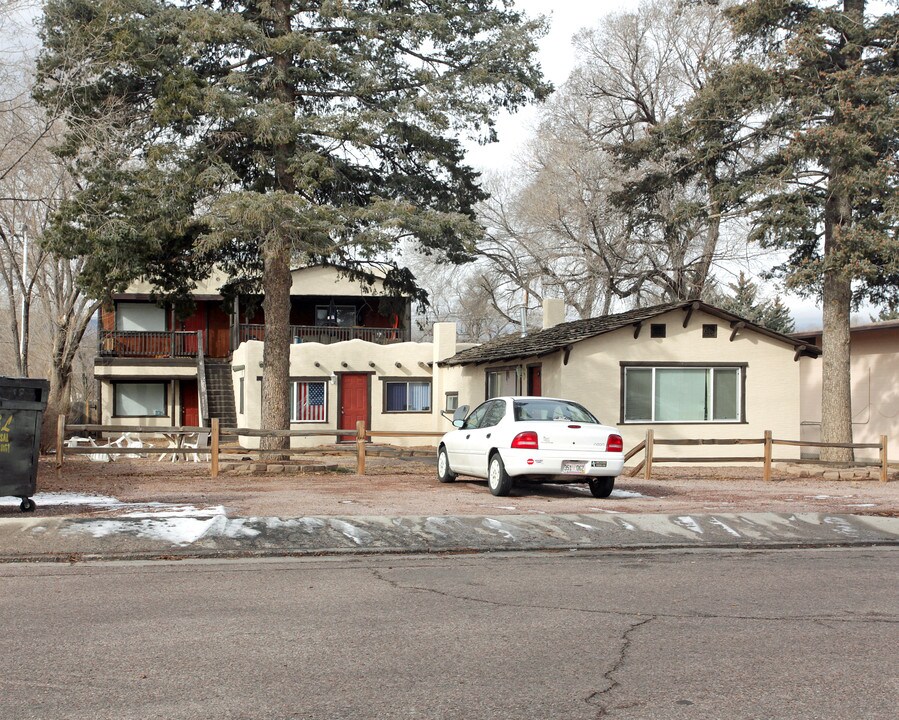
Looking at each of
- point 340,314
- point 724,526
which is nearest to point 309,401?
point 340,314

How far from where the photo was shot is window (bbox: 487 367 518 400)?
28.0 meters

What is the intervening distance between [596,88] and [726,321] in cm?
1417

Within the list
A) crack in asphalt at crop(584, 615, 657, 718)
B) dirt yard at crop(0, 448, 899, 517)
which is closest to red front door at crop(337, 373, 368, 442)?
dirt yard at crop(0, 448, 899, 517)

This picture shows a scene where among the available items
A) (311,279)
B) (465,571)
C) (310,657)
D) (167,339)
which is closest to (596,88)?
(311,279)

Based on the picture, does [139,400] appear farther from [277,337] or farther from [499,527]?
[499,527]

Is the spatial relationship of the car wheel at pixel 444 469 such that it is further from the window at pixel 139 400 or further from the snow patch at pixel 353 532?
the window at pixel 139 400

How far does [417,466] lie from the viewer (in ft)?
75.7

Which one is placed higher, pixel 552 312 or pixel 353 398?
pixel 552 312

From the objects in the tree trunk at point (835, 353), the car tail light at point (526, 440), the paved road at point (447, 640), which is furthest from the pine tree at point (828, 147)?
the paved road at point (447, 640)

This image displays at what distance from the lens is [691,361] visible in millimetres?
25438

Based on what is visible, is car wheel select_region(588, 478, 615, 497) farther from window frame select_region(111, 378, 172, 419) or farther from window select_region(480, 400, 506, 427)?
window frame select_region(111, 378, 172, 419)

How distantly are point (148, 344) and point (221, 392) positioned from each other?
3.90 meters

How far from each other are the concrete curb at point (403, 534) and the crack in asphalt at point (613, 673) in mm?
4025

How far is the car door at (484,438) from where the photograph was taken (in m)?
16.0
